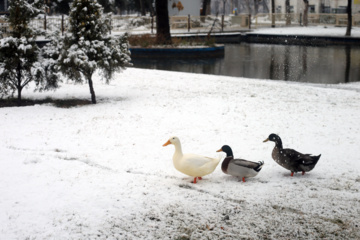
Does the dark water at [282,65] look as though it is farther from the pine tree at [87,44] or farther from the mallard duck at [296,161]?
the mallard duck at [296,161]

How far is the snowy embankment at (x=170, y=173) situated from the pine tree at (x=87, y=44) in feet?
3.75

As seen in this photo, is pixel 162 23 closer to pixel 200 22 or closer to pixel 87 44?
pixel 200 22

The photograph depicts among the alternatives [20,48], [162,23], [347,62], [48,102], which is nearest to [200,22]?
[162,23]

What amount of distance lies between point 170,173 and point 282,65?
18268mm

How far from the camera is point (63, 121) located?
11.0 metres

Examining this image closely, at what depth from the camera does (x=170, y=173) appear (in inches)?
302

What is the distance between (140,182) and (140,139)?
8.59 ft

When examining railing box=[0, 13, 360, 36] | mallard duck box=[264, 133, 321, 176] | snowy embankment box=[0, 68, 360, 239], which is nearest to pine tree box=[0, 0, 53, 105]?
snowy embankment box=[0, 68, 360, 239]

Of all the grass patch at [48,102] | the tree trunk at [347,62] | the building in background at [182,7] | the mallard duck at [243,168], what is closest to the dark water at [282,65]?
the tree trunk at [347,62]

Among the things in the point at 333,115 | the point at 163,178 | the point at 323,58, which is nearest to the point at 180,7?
the point at 323,58

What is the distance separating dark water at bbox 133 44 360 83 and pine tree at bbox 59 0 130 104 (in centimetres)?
938

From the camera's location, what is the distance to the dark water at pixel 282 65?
68.0 feet

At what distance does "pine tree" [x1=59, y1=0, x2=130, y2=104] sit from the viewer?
1254 cm

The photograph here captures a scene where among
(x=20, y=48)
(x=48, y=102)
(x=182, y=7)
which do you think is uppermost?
(x=182, y=7)
